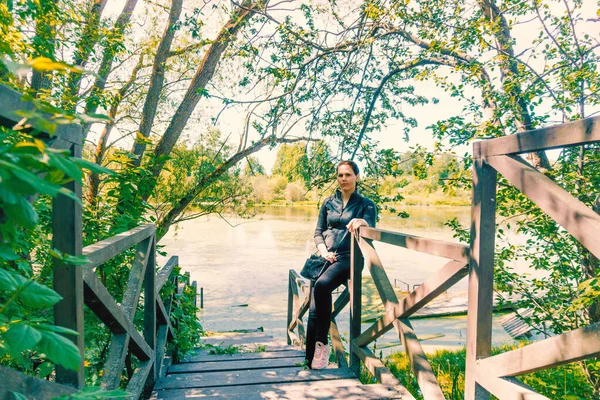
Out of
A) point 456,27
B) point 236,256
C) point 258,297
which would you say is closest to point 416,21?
point 456,27

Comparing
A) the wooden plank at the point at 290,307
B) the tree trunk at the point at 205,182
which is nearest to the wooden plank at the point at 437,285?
the wooden plank at the point at 290,307

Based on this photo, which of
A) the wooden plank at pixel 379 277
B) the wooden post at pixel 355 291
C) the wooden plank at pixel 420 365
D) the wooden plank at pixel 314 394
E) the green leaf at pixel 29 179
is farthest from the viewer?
the wooden post at pixel 355 291

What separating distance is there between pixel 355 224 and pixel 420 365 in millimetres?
996

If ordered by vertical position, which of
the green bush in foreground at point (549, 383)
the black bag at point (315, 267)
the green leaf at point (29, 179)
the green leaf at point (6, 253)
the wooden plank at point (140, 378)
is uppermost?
the green leaf at point (29, 179)

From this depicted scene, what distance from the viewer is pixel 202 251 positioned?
21.8m

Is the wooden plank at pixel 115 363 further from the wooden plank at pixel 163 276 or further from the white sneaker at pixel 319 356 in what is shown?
the white sneaker at pixel 319 356

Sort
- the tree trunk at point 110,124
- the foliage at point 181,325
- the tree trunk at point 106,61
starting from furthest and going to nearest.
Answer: the tree trunk at point 110,124, the tree trunk at point 106,61, the foliage at point 181,325

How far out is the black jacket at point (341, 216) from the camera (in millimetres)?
2885

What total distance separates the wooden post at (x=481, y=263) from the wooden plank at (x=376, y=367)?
2.46 feet

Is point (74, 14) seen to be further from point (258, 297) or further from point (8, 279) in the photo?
point (258, 297)

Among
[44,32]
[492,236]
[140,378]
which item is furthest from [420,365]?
[44,32]

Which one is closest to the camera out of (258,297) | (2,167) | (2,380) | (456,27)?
(2,167)

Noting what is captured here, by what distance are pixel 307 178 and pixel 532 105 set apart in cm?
254

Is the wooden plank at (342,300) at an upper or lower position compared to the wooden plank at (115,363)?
lower
